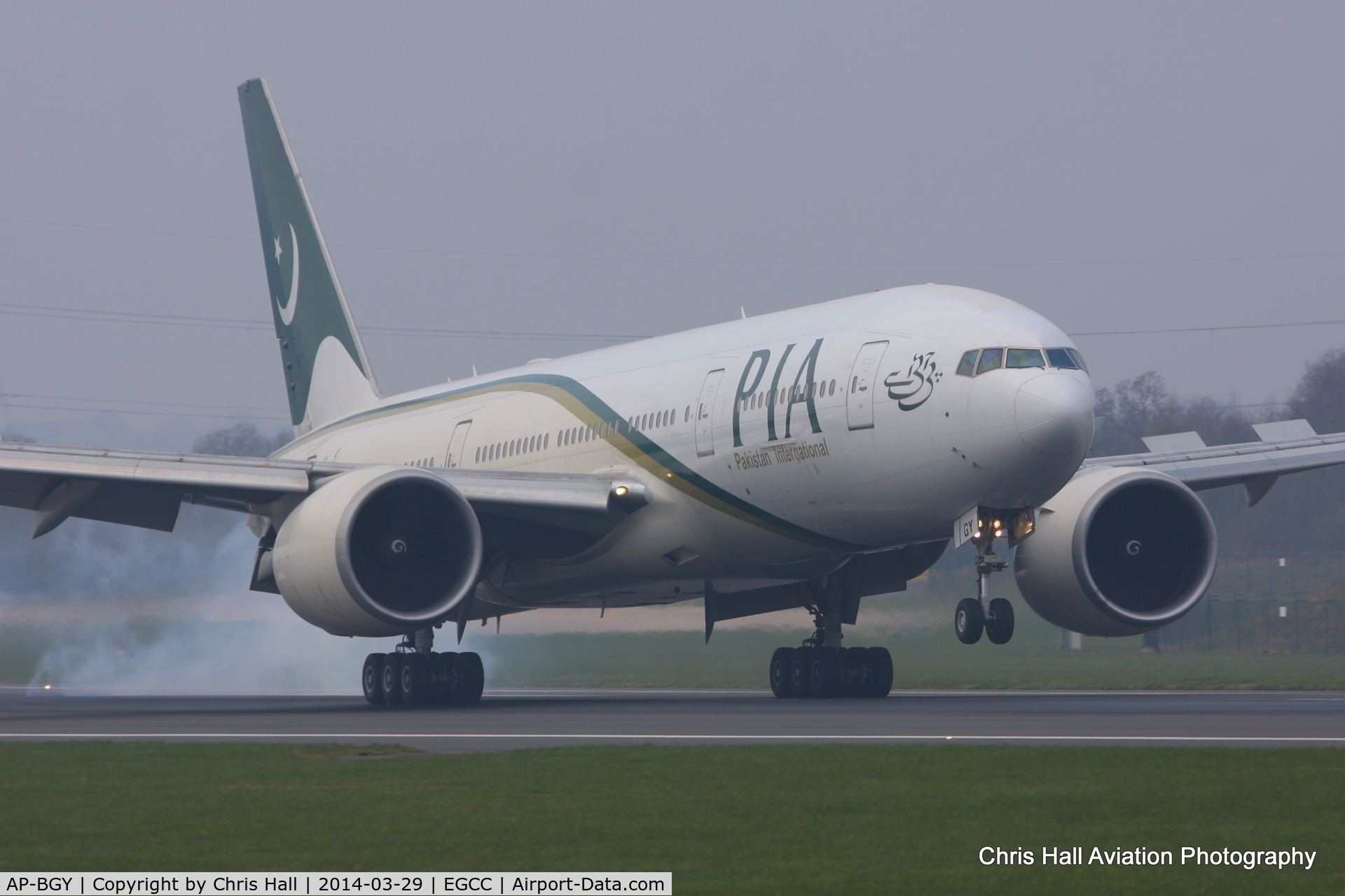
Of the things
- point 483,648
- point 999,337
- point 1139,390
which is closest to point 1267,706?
point 999,337

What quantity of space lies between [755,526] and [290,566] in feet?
18.3

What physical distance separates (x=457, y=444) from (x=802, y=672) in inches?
276

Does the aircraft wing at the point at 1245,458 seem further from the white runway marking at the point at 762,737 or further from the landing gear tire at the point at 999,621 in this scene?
the white runway marking at the point at 762,737

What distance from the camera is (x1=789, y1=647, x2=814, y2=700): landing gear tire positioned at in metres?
24.0

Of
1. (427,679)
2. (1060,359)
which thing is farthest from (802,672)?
(1060,359)

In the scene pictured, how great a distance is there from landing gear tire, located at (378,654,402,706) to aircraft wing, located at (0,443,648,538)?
107 inches

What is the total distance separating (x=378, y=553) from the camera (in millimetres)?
21625

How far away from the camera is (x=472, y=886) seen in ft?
24.8

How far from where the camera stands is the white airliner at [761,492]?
19219 mm

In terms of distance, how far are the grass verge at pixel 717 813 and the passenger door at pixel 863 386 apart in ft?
23.5

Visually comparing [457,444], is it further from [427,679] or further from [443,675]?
[427,679]

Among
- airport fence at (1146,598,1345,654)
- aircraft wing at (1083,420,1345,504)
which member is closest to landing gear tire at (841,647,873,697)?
aircraft wing at (1083,420,1345,504)

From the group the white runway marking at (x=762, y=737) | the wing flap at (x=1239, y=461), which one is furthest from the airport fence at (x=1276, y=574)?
the white runway marking at (x=762, y=737)

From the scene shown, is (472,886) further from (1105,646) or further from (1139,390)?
(1139,390)
